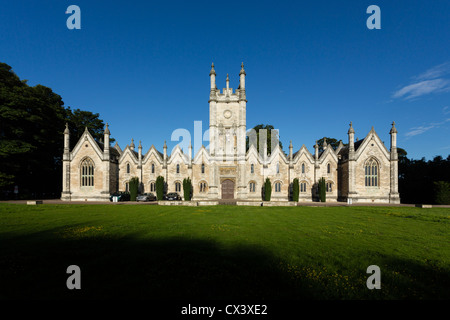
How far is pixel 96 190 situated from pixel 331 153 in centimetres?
4103

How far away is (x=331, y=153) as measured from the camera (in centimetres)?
3853

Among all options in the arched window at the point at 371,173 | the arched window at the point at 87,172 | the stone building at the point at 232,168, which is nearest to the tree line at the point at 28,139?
the stone building at the point at 232,168

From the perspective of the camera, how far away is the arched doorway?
36344mm

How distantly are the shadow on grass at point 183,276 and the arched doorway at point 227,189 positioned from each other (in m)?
28.7

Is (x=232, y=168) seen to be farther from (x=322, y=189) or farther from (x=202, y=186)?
(x=322, y=189)

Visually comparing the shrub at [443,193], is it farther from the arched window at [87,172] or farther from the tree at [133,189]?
the arched window at [87,172]

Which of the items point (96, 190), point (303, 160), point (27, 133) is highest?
point (27, 133)

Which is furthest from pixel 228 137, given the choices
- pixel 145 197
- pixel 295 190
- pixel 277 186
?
pixel 145 197

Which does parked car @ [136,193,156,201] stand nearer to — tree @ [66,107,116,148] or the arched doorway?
the arched doorway

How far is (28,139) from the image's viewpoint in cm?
3569

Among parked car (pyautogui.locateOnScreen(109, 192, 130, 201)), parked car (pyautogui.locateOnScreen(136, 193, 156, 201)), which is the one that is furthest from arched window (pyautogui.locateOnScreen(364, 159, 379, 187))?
parked car (pyautogui.locateOnScreen(109, 192, 130, 201))

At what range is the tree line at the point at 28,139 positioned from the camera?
31.5 metres
